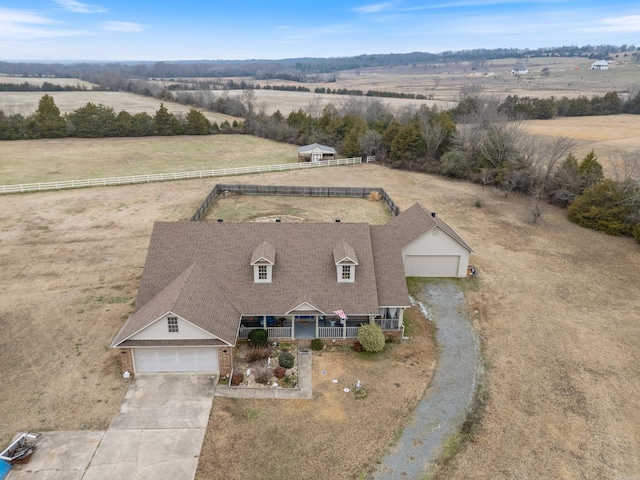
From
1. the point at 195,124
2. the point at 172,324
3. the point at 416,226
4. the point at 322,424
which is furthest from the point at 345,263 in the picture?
the point at 195,124

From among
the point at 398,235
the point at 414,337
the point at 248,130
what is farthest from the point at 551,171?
the point at 248,130

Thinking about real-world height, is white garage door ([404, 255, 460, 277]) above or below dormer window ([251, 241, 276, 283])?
below

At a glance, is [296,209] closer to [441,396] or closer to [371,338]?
[371,338]

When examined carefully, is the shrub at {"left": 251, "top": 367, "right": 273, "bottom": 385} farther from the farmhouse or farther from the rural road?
the rural road

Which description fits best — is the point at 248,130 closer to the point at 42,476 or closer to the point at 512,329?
the point at 512,329

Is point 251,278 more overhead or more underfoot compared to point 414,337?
more overhead

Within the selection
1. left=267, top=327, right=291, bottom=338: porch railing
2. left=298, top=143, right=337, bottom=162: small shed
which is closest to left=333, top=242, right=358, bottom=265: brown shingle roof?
left=267, top=327, right=291, bottom=338: porch railing
